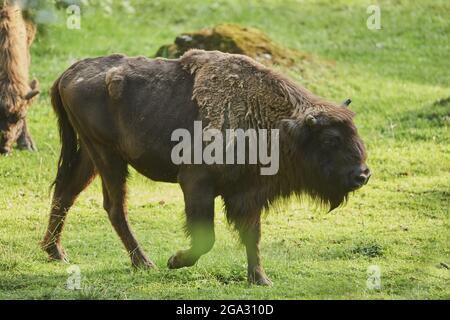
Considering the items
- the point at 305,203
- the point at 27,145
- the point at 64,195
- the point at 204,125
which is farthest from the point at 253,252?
the point at 27,145

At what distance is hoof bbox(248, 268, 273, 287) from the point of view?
337 inches

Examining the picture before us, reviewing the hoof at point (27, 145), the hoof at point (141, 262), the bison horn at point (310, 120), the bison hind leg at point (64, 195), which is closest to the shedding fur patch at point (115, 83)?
the bison hind leg at point (64, 195)

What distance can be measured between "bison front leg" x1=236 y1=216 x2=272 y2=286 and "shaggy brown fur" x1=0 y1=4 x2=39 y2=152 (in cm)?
601

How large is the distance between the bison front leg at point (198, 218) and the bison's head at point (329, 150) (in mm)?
826

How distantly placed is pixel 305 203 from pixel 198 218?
3726 millimetres

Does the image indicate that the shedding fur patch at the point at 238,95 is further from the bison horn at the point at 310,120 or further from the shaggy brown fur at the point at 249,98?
the bison horn at the point at 310,120

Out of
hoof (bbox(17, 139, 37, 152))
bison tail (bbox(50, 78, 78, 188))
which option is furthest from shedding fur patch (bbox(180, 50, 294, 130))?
hoof (bbox(17, 139, 37, 152))

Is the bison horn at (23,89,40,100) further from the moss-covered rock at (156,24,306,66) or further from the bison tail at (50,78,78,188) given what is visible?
the bison tail at (50,78,78,188)

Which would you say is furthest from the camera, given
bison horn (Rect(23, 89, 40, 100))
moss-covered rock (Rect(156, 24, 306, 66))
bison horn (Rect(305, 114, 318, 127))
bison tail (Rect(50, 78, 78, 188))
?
moss-covered rock (Rect(156, 24, 306, 66))

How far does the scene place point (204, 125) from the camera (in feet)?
28.3

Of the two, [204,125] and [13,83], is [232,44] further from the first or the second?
[204,125]

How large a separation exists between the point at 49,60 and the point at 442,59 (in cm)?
769
